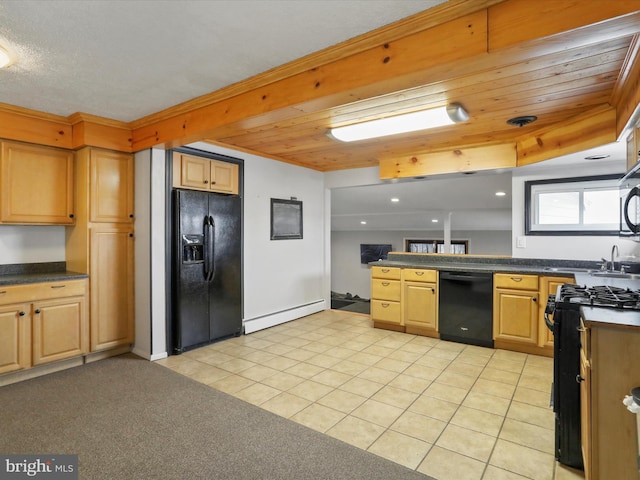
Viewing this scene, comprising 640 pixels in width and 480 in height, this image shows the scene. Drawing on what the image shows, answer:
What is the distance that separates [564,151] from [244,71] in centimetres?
278

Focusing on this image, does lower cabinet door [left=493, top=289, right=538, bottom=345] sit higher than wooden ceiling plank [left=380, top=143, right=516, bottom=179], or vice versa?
wooden ceiling plank [left=380, top=143, right=516, bottom=179]

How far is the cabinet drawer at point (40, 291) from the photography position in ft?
9.30

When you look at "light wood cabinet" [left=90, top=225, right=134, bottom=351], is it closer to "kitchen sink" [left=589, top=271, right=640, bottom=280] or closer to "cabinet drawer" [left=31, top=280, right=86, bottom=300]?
"cabinet drawer" [left=31, top=280, right=86, bottom=300]

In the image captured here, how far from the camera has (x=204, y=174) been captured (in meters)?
3.89

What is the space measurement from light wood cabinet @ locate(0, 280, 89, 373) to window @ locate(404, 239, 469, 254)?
8.79m

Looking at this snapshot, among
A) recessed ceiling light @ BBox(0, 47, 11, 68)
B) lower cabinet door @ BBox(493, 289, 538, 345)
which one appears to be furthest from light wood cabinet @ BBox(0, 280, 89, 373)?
lower cabinet door @ BBox(493, 289, 538, 345)

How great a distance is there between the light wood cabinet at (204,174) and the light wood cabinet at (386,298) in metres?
2.10

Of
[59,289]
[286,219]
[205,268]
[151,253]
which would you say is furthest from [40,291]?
[286,219]

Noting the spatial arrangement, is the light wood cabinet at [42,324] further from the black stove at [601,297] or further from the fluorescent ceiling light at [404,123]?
the black stove at [601,297]

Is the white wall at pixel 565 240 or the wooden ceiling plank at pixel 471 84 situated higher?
the wooden ceiling plank at pixel 471 84

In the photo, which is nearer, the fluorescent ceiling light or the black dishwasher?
the fluorescent ceiling light

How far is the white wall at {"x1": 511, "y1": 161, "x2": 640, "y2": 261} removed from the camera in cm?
357

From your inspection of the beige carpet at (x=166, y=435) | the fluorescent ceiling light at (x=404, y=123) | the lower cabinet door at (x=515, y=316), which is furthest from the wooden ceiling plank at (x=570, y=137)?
the beige carpet at (x=166, y=435)

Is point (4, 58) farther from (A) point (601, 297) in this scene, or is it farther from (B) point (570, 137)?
(B) point (570, 137)
